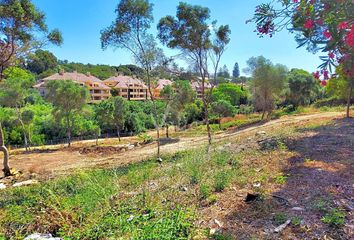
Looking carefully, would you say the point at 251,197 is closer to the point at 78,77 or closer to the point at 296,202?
the point at 296,202

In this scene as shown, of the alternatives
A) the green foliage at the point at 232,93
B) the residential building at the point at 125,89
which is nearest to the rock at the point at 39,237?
the green foliage at the point at 232,93

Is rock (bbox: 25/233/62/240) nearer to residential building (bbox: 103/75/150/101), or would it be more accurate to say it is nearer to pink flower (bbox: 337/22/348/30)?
pink flower (bbox: 337/22/348/30)

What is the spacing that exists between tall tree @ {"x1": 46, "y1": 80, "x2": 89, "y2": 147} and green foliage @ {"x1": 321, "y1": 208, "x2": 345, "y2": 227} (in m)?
21.1

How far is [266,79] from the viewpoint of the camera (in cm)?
2347

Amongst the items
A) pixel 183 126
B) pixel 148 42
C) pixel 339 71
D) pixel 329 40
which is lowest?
pixel 183 126

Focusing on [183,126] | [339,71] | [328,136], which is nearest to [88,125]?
[183,126]

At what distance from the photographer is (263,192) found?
13.6ft

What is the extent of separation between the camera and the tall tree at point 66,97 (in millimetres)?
21672

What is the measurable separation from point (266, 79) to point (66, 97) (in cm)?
1594

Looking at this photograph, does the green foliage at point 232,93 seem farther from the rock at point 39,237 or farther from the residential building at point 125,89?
the rock at point 39,237

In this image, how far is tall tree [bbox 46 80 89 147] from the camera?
2167 cm

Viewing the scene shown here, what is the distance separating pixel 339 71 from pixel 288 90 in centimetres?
2518

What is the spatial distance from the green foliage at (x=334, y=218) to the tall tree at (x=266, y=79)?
21190mm

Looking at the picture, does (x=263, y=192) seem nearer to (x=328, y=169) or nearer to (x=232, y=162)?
(x=328, y=169)
